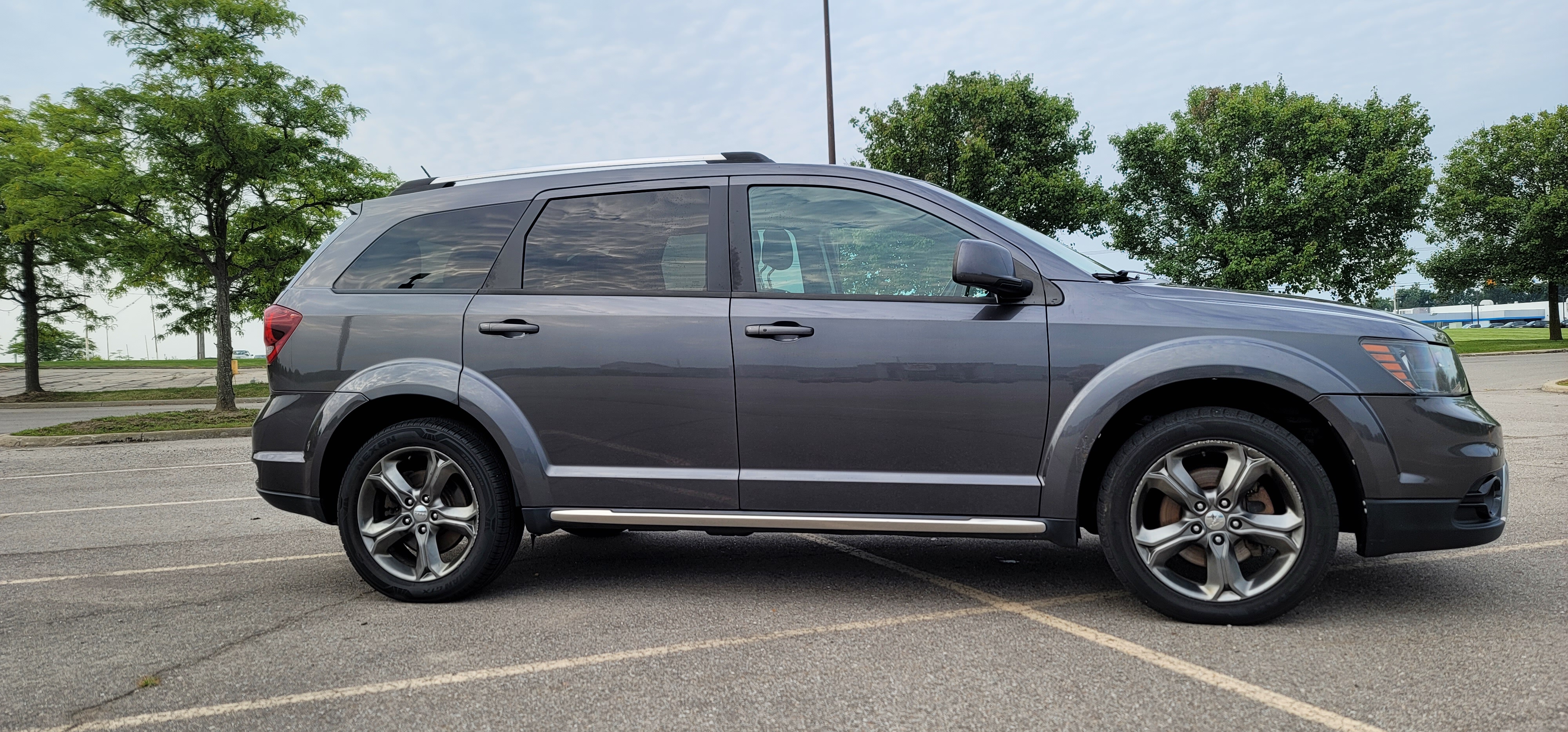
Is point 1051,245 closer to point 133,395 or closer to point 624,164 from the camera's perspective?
point 624,164

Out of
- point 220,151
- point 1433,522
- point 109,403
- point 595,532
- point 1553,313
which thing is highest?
point 220,151

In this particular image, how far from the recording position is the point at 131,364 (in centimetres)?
3741

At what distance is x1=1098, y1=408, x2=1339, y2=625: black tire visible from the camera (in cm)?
337

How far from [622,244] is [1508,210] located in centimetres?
4465

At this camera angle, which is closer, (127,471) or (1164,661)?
(1164,661)

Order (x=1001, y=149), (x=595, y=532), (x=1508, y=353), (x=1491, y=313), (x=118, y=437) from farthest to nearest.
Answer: (x=1491, y=313), (x=1508, y=353), (x=1001, y=149), (x=118, y=437), (x=595, y=532)

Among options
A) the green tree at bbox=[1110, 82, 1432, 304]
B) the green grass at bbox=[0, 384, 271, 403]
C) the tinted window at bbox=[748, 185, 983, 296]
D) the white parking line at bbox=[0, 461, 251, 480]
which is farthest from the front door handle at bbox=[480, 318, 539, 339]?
the green tree at bbox=[1110, 82, 1432, 304]

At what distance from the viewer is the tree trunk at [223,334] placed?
15602 millimetres

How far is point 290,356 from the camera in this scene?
415 centimetres

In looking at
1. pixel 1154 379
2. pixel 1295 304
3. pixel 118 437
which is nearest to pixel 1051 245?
pixel 1154 379

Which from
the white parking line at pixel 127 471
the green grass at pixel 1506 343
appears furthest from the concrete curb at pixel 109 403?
the green grass at pixel 1506 343

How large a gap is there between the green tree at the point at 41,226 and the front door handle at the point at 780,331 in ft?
47.5

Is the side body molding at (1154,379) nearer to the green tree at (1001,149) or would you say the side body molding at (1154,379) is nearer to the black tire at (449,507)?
the black tire at (449,507)

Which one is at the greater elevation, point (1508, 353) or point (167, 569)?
point (1508, 353)
